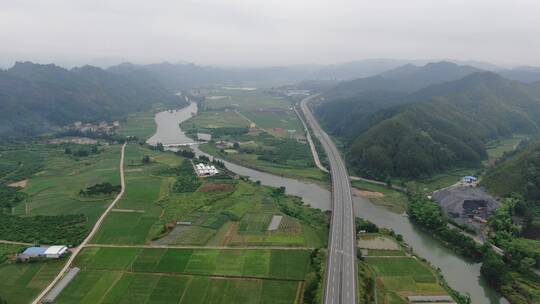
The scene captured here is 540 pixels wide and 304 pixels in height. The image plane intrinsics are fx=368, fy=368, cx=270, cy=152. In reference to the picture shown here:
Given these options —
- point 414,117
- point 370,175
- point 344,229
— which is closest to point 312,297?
point 344,229

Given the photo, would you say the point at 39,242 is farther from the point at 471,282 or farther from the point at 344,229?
the point at 471,282

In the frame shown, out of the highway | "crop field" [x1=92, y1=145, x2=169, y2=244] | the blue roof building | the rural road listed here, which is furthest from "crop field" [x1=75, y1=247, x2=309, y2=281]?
the blue roof building

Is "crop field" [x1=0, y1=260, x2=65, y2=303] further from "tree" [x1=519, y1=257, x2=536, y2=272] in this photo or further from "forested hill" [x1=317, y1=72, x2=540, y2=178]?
"forested hill" [x1=317, y1=72, x2=540, y2=178]

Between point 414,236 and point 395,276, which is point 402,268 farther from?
point 414,236

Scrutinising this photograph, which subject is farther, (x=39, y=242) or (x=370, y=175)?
(x=370, y=175)

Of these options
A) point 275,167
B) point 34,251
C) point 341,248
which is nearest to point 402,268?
point 341,248
